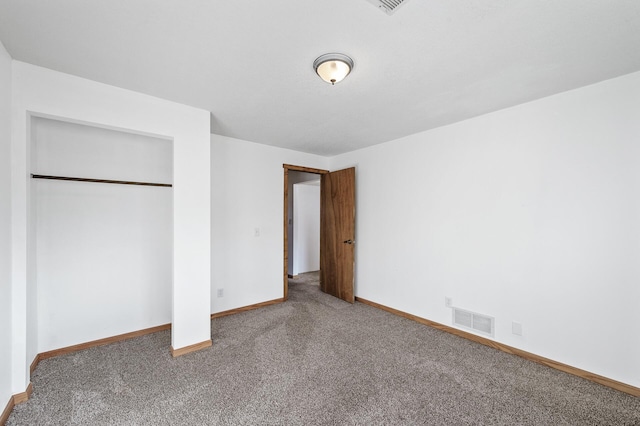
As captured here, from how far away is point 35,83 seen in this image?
6.44 ft

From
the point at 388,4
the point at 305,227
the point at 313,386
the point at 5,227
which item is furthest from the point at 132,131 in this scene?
the point at 305,227

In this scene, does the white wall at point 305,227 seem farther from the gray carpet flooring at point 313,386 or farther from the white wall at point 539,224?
the gray carpet flooring at point 313,386

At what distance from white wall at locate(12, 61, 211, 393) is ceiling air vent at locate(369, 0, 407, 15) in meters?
2.00

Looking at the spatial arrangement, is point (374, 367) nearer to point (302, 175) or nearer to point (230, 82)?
point (230, 82)

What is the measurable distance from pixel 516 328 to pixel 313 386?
2.04m

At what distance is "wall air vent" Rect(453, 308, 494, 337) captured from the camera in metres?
2.79

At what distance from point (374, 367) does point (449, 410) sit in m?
0.66

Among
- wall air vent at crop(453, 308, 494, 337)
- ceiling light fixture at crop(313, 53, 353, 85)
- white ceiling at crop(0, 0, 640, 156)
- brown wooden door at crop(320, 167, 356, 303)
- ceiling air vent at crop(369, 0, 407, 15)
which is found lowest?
wall air vent at crop(453, 308, 494, 337)

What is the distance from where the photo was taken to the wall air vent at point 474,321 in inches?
110

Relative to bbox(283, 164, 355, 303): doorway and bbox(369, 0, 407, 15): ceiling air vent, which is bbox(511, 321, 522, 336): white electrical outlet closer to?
bbox(283, 164, 355, 303): doorway

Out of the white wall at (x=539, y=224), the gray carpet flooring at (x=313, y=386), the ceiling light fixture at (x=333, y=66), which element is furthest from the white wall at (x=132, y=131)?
the white wall at (x=539, y=224)

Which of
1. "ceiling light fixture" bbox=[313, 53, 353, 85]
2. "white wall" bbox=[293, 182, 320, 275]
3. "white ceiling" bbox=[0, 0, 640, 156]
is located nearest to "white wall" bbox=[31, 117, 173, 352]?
"white ceiling" bbox=[0, 0, 640, 156]

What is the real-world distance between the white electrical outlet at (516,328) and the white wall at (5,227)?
4015 mm

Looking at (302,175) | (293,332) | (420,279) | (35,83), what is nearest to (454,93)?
(420,279)
